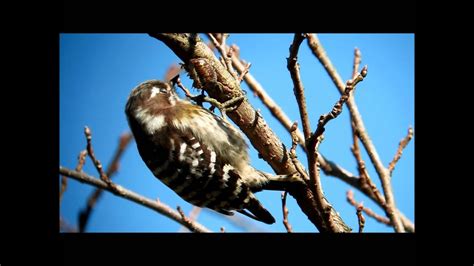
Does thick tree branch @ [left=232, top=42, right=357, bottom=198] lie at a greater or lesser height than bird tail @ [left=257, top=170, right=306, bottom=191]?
greater

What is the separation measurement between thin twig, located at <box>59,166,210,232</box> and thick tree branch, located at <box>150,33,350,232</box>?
2.54ft

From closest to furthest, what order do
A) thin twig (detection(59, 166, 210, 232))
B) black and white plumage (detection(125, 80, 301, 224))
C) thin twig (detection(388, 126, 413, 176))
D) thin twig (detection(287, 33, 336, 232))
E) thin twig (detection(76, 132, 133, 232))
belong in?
thin twig (detection(76, 132, 133, 232)) → thin twig (detection(287, 33, 336, 232)) → black and white plumage (detection(125, 80, 301, 224)) → thin twig (detection(59, 166, 210, 232)) → thin twig (detection(388, 126, 413, 176))

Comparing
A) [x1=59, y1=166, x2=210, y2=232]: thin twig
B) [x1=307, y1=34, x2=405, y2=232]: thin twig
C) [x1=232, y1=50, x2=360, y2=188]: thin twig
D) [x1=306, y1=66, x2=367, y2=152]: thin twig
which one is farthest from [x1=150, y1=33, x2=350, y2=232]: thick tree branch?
[x1=232, y1=50, x2=360, y2=188]: thin twig

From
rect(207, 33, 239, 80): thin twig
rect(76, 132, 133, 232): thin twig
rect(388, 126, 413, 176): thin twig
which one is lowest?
rect(76, 132, 133, 232): thin twig

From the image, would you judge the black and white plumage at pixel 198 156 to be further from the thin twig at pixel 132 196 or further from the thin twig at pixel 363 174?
the thin twig at pixel 363 174

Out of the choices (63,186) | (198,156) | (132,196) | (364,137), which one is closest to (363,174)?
(364,137)

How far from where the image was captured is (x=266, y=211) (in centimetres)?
282

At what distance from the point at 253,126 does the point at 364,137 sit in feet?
3.77

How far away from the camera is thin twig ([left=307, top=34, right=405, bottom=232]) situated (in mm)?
2999

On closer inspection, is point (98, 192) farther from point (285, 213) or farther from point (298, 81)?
point (285, 213)

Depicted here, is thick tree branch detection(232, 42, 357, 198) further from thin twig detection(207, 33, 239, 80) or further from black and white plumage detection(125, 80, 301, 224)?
black and white plumage detection(125, 80, 301, 224)

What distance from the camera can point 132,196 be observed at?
3121mm
